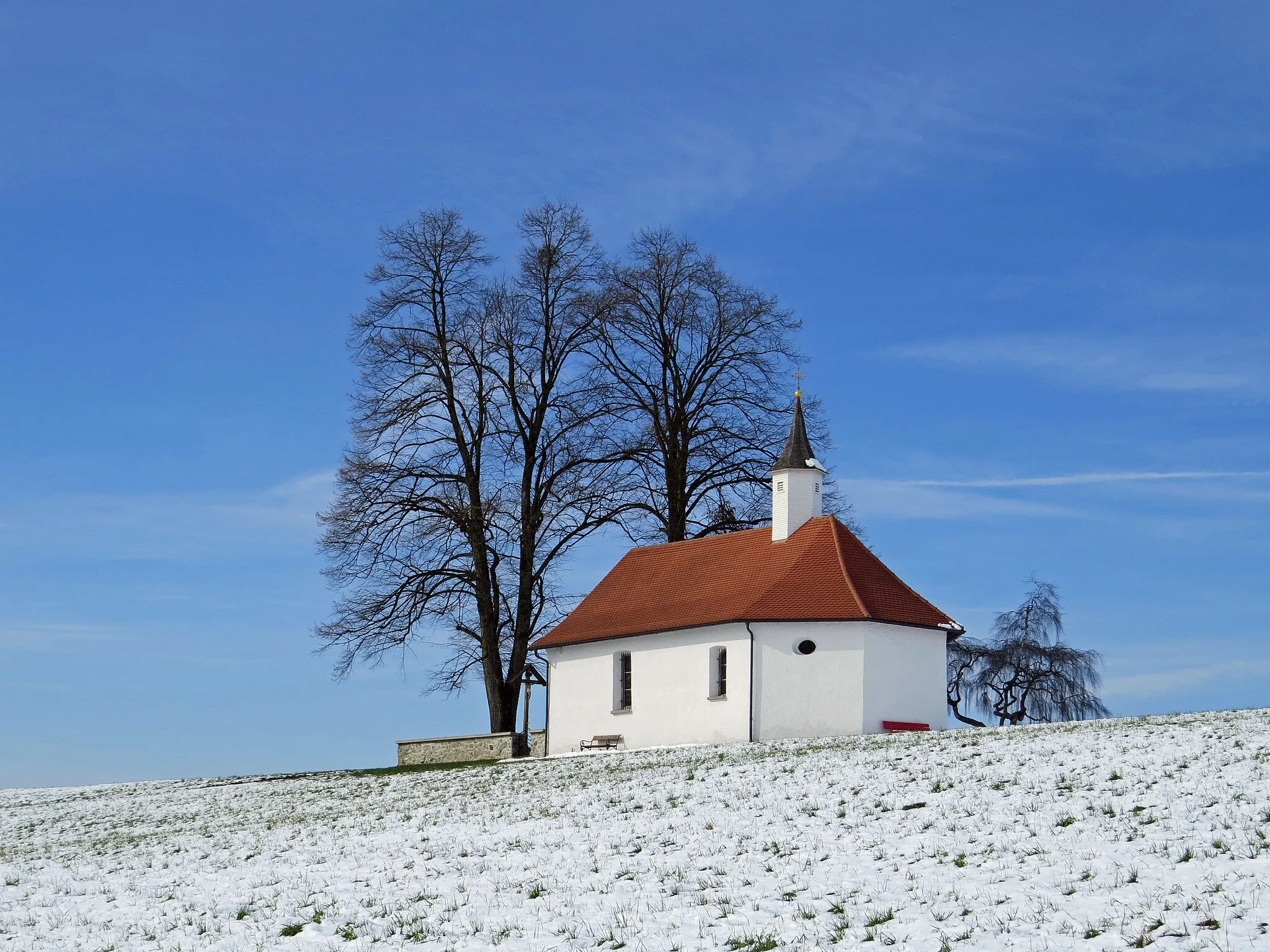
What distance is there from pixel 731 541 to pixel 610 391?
25.8ft

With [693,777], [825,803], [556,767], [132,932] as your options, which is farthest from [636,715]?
[132,932]

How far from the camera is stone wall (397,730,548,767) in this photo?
35.8m

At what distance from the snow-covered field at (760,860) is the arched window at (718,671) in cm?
664

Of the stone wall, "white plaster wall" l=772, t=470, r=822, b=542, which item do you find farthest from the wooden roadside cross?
"white plaster wall" l=772, t=470, r=822, b=542

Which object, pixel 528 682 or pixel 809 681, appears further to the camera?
pixel 528 682

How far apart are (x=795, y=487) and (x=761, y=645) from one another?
5162 millimetres

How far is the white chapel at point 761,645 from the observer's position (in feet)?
97.1

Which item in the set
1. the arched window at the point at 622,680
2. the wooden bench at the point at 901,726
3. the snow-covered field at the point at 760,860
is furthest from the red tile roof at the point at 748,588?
the snow-covered field at the point at 760,860

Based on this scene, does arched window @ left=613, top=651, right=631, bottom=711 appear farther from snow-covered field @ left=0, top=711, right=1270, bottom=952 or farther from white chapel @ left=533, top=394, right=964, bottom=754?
snow-covered field @ left=0, top=711, right=1270, bottom=952

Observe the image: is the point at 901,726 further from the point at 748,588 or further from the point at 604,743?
the point at 604,743

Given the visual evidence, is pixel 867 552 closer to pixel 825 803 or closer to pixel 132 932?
pixel 825 803

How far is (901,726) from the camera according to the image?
2975cm

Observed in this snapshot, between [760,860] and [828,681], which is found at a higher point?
[828,681]

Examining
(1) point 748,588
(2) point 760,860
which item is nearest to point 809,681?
(1) point 748,588
